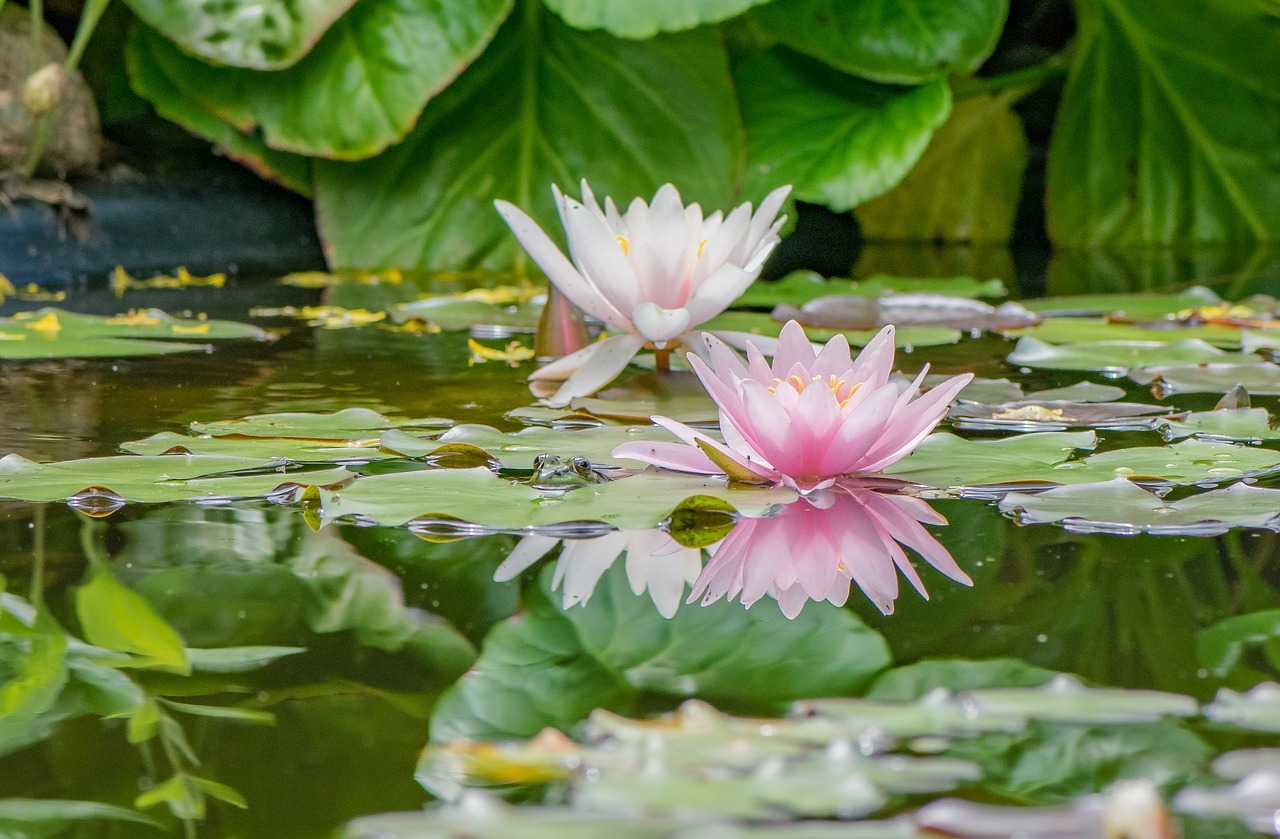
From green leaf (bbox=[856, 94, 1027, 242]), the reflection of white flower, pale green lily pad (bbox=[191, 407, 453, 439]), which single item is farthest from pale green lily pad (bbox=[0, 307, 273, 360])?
green leaf (bbox=[856, 94, 1027, 242])

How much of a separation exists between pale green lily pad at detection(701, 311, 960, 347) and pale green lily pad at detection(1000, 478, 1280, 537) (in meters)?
0.70

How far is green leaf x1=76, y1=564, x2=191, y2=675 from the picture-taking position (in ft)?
1.79

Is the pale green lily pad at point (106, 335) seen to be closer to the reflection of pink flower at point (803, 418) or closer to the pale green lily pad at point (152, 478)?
the pale green lily pad at point (152, 478)

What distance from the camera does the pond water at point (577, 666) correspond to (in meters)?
0.40

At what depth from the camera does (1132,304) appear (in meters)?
1.73

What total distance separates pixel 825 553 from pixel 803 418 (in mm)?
101

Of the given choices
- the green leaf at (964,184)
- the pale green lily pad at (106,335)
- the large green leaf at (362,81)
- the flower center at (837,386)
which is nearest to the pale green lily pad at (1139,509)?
the flower center at (837,386)

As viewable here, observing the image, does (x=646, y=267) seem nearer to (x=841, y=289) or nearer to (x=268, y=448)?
(x=268, y=448)

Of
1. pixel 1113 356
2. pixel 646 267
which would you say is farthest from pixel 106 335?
pixel 1113 356

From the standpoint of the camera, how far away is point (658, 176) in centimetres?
255

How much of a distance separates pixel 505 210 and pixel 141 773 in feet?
2.40

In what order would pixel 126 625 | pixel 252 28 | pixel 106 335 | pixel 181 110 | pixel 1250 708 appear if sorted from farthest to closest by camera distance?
pixel 181 110 → pixel 252 28 → pixel 106 335 → pixel 126 625 → pixel 1250 708

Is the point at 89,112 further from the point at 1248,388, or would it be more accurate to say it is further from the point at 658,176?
the point at 1248,388

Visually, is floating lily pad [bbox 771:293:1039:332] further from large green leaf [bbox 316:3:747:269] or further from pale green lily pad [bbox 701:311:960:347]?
large green leaf [bbox 316:3:747:269]
